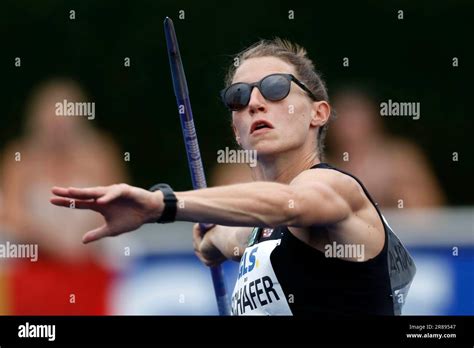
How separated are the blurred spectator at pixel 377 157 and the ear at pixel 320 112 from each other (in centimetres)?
264

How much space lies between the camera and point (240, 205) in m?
4.50

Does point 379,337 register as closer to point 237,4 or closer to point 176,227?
point 176,227

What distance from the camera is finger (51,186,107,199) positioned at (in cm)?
398

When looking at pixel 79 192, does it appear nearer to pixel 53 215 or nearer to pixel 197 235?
pixel 197 235

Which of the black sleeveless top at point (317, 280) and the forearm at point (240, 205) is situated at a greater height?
the forearm at point (240, 205)

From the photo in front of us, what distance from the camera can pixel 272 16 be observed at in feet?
32.9

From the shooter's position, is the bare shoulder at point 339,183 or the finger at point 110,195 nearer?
the finger at point 110,195

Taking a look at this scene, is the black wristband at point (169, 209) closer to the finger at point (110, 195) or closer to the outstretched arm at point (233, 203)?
the outstretched arm at point (233, 203)

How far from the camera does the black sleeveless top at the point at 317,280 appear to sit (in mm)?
5102

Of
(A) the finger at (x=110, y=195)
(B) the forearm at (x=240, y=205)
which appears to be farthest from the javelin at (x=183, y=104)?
(A) the finger at (x=110, y=195)

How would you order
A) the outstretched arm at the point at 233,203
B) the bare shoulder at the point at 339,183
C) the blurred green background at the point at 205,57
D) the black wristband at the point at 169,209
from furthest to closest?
the blurred green background at the point at 205,57 < the bare shoulder at the point at 339,183 < the black wristband at the point at 169,209 < the outstretched arm at the point at 233,203

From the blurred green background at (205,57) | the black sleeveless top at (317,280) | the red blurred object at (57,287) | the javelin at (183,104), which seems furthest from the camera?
the blurred green background at (205,57)

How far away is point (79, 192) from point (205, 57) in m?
6.08

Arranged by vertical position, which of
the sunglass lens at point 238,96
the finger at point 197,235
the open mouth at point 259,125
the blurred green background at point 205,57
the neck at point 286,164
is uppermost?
→ the blurred green background at point 205,57
